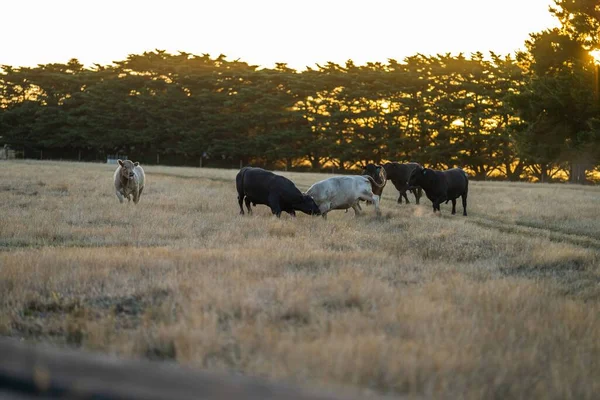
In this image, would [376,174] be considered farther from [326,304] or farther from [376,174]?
[326,304]

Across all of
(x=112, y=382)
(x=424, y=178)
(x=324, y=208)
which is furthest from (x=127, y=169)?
(x=112, y=382)

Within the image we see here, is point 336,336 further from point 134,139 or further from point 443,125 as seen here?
point 134,139

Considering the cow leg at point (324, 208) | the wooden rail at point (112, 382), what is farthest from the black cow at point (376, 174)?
the wooden rail at point (112, 382)

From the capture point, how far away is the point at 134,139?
6638cm

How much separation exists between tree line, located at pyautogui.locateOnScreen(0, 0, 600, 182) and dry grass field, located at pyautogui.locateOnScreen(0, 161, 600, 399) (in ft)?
132

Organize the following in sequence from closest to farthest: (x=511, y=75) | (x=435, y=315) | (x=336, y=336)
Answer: (x=336, y=336), (x=435, y=315), (x=511, y=75)

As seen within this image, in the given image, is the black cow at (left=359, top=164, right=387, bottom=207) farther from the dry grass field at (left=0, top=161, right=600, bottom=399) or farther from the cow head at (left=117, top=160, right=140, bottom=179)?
the cow head at (left=117, top=160, right=140, bottom=179)

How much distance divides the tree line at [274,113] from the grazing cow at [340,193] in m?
33.5

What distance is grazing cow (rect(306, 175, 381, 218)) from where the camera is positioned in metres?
16.6

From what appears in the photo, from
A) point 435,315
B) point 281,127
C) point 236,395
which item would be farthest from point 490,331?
point 281,127

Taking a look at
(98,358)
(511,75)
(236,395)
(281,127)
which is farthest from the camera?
(281,127)

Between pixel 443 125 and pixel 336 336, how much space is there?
179 feet

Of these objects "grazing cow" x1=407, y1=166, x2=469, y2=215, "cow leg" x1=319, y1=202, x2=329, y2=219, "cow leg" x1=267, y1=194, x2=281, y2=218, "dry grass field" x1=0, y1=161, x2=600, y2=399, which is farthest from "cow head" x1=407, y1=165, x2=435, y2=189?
"dry grass field" x1=0, y1=161, x2=600, y2=399

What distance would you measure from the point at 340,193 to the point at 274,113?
46946mm
